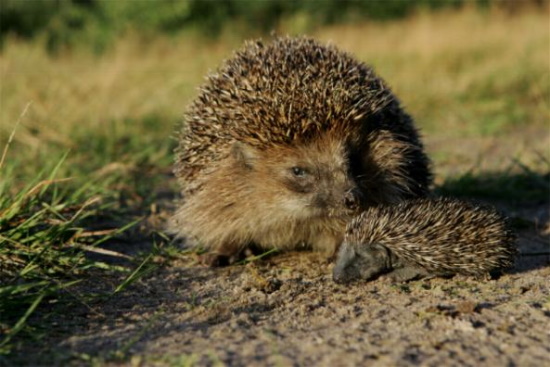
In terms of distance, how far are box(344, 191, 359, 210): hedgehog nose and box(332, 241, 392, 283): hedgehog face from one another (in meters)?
0.24

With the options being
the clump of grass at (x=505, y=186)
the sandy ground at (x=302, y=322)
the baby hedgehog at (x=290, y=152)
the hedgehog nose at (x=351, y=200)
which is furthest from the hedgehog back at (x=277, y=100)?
the clump of grass at (x=505, y=186)

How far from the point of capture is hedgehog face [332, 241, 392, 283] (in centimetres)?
464

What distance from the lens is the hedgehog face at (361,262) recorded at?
15.2 ft

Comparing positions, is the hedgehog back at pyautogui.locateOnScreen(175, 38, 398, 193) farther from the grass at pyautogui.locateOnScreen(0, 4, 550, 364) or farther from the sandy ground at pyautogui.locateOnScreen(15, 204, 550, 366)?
the sandy ground at pyautogui.locateOnScreen(15, 204, 550, 366)

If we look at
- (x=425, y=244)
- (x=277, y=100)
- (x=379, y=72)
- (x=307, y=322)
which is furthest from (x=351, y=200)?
(x=379, y=72)

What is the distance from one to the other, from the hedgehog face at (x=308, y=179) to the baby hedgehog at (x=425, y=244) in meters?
0.20

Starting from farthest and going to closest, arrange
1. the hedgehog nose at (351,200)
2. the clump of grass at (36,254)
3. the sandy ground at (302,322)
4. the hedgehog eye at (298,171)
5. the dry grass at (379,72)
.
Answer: the dry grass at (379,72)
the hedgehog eye at (298,171)
the hedgehog nose at (351,200)
the clump of grass at (36,254)
the sandy ground at (302,322)

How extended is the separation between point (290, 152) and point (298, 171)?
0.45ft

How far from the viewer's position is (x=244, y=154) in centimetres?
520

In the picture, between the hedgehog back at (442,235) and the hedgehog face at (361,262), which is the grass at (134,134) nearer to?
the hedgehog face at (361,262)

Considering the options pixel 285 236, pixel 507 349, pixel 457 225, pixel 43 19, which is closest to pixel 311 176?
pixel 285 236

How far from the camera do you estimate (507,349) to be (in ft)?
11.5

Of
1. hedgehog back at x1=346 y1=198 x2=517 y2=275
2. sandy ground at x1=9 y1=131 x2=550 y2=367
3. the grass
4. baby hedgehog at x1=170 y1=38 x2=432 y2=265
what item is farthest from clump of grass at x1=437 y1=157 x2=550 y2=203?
hedgehog back at x1=346 y1=198 x2=517 y2=275

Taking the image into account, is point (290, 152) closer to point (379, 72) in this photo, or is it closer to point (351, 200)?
point (351, 200)
